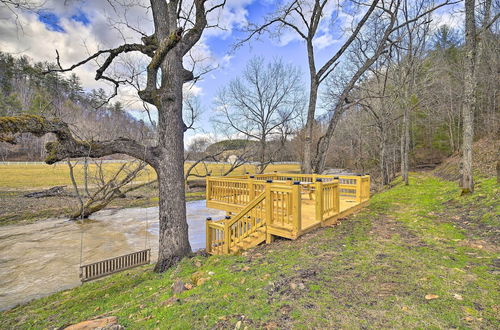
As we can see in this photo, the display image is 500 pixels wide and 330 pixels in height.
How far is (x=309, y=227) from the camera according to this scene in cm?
509

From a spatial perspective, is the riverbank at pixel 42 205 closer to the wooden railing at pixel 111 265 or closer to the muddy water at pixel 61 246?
the muddy water at pixel 61 246

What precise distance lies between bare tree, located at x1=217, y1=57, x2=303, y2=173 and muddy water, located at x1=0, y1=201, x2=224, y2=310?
31.3 feet

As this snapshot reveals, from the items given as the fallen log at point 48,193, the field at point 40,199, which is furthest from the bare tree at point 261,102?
the fallen log at point 48,193

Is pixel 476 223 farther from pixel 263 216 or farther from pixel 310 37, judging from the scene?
Result: pixel 310 37

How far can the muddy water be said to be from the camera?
19.4 ft

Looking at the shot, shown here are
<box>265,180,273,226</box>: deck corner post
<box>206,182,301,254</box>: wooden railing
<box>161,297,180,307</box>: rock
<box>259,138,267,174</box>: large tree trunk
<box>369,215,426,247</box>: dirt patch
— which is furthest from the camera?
<box>259,138,267,174</box>: large tree trunk

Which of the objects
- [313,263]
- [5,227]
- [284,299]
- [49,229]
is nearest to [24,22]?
[284,299]

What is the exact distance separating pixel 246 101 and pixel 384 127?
11.8m

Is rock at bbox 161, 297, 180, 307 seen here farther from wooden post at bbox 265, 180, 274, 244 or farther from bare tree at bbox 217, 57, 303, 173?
bare tree at bbox 217, 57, 303, 173

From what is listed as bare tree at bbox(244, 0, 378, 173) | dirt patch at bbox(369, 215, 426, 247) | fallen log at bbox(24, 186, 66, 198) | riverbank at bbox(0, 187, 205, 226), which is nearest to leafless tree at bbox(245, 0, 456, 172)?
bare tree at bbox(244, 0, 378, 173)

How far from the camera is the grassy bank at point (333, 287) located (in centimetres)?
219

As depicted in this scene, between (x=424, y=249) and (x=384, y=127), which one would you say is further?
(x=384, y=127)

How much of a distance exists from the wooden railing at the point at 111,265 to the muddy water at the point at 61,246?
0.79 metres

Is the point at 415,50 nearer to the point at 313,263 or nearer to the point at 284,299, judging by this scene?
the point at 313,263
